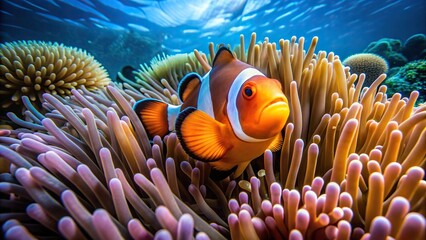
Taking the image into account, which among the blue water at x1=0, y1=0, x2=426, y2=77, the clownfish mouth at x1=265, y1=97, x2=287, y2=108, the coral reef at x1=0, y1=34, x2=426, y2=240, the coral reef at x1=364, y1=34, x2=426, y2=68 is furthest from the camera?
the blue water at x1=0, y1=0, x2=426, y2=77

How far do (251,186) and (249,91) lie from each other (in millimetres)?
382

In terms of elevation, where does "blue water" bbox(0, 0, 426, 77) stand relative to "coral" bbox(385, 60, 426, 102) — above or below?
above

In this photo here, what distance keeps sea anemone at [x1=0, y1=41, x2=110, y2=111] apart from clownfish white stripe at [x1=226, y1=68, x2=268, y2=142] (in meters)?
2.15

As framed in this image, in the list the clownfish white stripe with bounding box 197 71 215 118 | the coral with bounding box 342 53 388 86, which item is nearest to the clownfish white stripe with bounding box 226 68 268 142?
the clownfish white stripe with bounding box 197 71 215 118

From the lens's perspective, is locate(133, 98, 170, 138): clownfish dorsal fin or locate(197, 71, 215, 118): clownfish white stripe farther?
locate(133, 98, 170, 138): clownfish dorsal fin

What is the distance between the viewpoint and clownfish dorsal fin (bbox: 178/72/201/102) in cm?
127

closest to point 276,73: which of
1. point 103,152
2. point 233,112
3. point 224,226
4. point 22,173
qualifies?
point 233,112

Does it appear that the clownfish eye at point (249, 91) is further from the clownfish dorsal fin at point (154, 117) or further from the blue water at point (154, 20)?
the blue water at point (154, 20)

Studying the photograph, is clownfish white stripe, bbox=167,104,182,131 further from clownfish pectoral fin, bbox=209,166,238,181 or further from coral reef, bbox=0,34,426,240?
clownfish pectoral fin, bbox=209,166,238,181

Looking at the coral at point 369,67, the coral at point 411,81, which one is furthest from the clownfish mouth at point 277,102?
the coral at point 369,67

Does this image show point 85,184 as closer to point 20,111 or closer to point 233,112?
point 233,112

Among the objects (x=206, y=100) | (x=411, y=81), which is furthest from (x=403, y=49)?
(x=206, y=100)

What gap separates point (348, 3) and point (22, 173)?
75.2ft

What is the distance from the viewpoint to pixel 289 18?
66.8 feet
